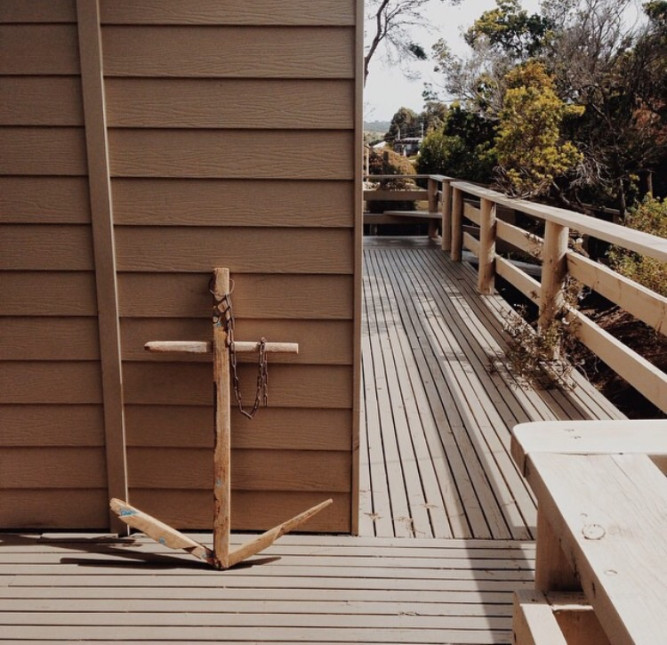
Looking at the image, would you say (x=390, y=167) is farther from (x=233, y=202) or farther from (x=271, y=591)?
(x=271, y=591)

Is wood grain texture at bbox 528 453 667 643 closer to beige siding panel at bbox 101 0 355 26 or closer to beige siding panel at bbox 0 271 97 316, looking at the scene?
beige siding panel at bbox 101 0 355 26

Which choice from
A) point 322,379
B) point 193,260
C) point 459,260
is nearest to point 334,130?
point 193,260

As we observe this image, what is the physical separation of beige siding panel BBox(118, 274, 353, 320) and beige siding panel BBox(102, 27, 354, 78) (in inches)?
25.4

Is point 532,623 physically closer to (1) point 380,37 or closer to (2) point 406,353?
(2) point 406,353

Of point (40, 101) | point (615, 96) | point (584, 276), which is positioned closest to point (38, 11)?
point (40, 101)

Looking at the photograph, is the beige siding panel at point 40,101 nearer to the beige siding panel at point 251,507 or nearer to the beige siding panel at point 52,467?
the beige siding panel at point 52,467

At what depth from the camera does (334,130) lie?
2.46 meters

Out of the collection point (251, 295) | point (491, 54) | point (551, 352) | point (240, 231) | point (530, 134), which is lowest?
point (551, 352)

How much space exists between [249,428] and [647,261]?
4.28 meters

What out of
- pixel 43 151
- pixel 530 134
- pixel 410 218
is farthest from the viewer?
pixel 410 218

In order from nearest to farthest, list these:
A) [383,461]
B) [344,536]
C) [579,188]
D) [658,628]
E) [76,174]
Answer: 1. [658,628]
2. [76,174]
3. [344,536]
4. [383,461]
5. [579,188]

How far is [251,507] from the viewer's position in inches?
107

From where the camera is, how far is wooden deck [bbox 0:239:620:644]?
2186mm

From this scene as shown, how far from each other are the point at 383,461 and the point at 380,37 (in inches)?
500
